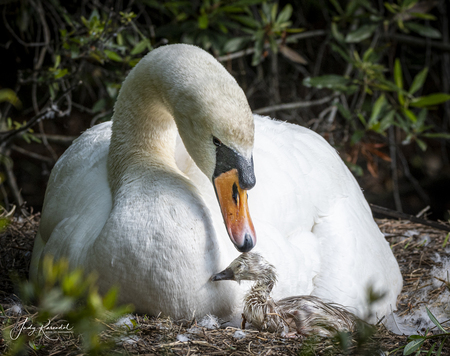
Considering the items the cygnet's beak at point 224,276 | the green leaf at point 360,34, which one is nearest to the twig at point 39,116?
the cygnet's beak at point 224,276

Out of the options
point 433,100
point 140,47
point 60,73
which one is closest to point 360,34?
point 433,100

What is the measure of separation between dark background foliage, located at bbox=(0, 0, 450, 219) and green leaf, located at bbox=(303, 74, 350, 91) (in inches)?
0.5

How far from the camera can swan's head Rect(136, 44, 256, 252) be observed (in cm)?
202

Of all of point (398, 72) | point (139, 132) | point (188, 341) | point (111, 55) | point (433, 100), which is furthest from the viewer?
point (398, 72)

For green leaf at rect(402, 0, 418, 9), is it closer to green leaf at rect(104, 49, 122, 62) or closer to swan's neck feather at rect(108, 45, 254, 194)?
green leaf at rect(104, 49, 122, 62)

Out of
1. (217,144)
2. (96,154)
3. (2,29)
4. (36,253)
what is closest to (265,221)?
(217,144)

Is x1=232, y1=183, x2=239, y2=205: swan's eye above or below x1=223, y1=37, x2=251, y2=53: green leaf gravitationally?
below

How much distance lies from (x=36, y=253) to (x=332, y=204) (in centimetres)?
169

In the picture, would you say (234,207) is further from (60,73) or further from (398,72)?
(398,72)

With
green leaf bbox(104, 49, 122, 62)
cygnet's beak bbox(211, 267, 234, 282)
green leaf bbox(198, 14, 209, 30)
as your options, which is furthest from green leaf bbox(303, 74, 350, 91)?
cygnet's beak bbox(211, 267, 234, 282)

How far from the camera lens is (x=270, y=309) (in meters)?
2.14

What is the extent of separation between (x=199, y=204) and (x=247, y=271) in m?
0.37

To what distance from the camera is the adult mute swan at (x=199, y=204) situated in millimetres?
2070

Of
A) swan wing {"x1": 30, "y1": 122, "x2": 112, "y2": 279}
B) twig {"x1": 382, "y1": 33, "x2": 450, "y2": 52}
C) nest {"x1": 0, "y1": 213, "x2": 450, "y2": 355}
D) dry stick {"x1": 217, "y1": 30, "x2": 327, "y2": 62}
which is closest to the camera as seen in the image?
nest {"x1": 0, "y1": 213, "x2": 450, "y2": 355}
